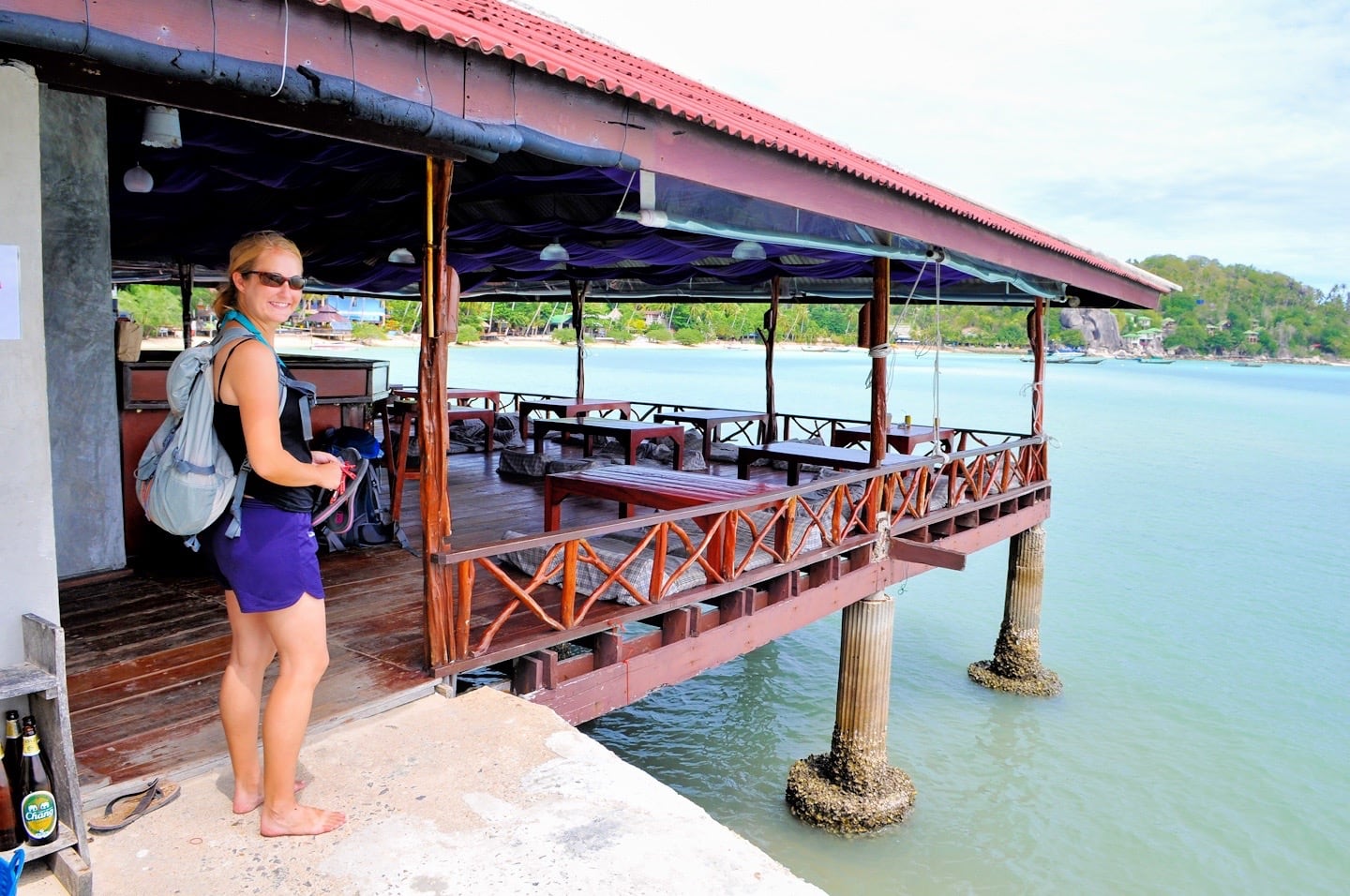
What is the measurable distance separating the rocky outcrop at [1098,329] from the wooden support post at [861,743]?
114089 mm

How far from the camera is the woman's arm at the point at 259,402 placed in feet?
7.43

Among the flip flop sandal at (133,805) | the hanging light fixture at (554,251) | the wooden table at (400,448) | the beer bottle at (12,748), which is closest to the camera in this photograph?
the beer bottle at (12,748)

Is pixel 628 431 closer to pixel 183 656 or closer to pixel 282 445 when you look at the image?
pixel 183 656

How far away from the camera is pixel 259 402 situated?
7.45 feet

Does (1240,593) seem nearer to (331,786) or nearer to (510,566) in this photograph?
(510,566)

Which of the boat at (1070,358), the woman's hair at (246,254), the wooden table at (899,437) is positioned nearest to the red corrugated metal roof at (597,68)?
the woman's hair at (246,254)

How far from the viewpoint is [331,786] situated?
111 inches

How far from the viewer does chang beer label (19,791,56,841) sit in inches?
86.5

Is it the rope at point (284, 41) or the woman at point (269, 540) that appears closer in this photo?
the woman at point (269, 540)

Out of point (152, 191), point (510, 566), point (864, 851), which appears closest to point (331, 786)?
point (510, 566)

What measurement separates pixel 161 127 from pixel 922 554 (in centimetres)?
561

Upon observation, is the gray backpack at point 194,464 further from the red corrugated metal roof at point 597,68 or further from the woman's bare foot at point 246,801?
the red corrugated metal roof at point 597,68

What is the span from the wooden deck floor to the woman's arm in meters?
1.24

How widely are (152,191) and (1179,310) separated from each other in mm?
126297
